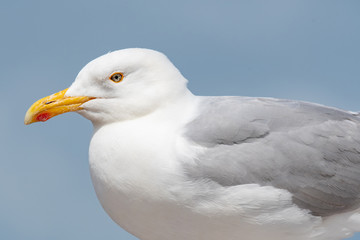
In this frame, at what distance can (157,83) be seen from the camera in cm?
532

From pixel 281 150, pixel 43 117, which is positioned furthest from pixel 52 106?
pixel 281 150

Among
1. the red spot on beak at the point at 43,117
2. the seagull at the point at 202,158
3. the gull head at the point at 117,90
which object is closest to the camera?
the seagull at the point at 202,158

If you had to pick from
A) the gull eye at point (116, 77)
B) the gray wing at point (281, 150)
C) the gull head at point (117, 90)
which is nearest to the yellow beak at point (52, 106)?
the gull head at point (117, 90)

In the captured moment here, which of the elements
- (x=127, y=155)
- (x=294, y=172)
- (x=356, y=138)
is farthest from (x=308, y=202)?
(x=127, y=155)

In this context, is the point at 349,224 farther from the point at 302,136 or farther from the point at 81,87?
the point at 81,87

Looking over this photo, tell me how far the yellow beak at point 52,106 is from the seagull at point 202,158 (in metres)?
0.01

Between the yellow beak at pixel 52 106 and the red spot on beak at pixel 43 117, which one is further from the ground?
the yellow beak at pixel 52 106

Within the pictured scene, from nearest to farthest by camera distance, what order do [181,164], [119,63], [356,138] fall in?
[181,164]
[119,63]
[356,138]

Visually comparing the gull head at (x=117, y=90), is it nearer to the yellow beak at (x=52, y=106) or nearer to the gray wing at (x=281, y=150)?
the yellow beak at (x=52, y=106)

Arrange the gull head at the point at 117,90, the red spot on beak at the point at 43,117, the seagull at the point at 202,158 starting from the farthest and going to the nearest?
the red spot on beak at the point at 43,117
the gull head at the point at 117,90
the seagull at the point at 202,158

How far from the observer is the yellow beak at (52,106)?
5293mm

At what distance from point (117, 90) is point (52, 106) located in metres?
0.62

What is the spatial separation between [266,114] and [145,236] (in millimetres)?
1555

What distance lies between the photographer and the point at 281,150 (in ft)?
17.1
